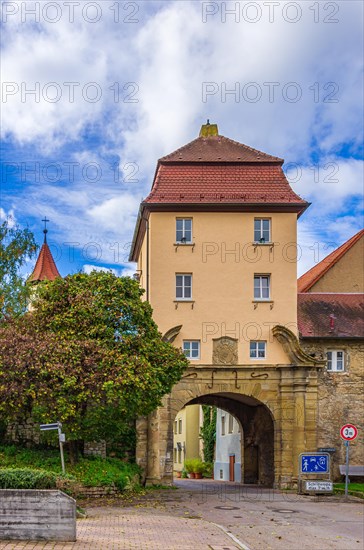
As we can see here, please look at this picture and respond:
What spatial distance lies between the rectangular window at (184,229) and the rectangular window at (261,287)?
136 inches

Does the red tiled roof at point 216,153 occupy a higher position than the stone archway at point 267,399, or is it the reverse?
the red tiled roof at point 216,153

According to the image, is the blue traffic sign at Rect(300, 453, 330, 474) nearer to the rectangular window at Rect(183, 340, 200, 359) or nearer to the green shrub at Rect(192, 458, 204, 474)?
the rectangular window at Rect(183, 340, 200, 359)

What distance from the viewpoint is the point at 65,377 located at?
2638 cm

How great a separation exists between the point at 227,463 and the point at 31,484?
1427 inches

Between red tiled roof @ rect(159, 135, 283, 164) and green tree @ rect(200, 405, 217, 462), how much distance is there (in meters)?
25.6

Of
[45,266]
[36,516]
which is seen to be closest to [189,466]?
[45,266]

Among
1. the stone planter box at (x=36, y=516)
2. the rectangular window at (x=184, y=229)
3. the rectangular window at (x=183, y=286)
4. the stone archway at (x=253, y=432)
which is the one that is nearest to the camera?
the stone planter box at (x=36, y=516)

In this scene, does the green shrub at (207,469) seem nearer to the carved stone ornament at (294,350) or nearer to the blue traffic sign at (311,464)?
the carved stone ornament at (294,350)

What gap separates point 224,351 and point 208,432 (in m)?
27.0

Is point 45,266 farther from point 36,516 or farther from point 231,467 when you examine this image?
point 36,516

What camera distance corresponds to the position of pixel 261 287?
35.2 meters

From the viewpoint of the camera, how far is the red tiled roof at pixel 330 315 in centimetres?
3612

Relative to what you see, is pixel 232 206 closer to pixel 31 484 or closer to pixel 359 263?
pixel 359 263

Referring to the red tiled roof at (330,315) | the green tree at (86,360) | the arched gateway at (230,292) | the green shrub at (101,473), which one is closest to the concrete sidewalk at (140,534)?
the green shrub at (101,473)
